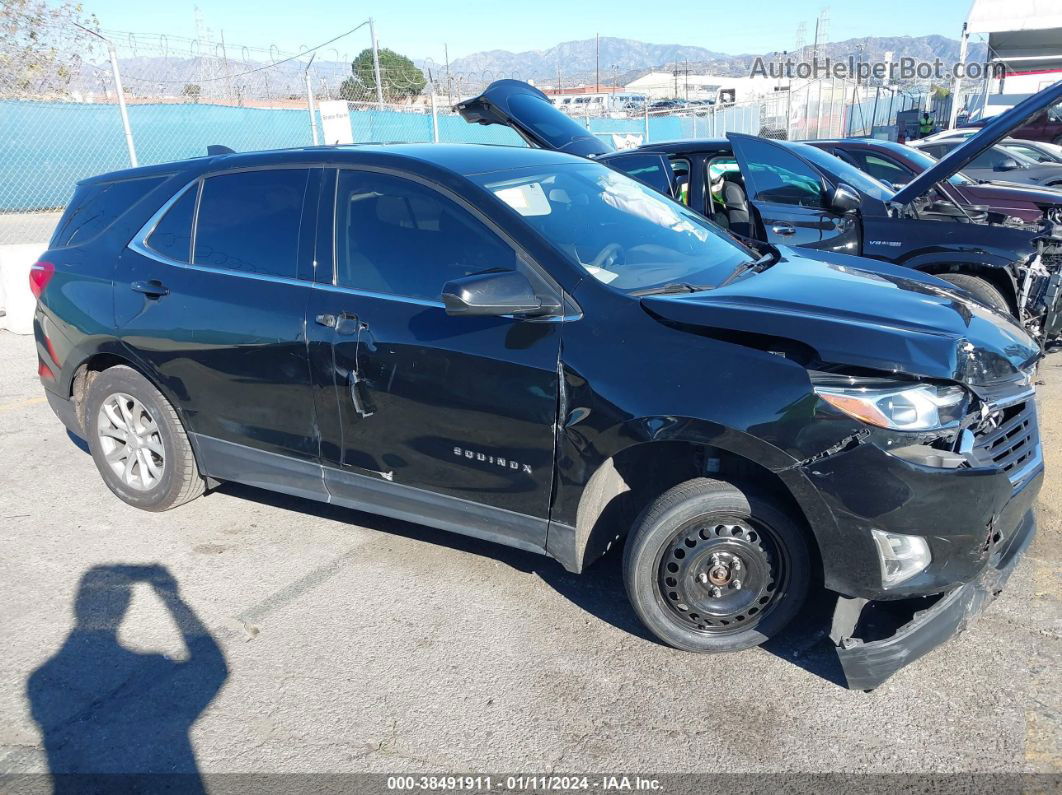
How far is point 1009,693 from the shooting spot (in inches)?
110

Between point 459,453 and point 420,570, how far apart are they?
0.79 metres

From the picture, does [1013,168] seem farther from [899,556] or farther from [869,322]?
[899,556]

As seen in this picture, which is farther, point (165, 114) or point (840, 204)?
point (165, 114)

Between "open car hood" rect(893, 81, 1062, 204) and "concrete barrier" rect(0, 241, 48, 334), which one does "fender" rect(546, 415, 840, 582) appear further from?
"concrete barrier" rect(0, 241, 48, 334)

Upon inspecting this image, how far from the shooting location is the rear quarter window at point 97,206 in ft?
14.1

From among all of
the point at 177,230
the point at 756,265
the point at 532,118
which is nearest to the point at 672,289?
the point at 756,265

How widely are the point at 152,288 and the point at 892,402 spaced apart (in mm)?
3344

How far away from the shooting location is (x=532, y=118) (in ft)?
22.9

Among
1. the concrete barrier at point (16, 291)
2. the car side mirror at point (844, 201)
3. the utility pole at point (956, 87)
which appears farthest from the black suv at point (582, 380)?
the utility pole at point (956, 87)

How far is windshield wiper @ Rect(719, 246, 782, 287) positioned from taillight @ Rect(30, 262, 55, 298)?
357cm

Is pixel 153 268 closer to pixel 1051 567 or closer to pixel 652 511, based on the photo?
pixel 652 511

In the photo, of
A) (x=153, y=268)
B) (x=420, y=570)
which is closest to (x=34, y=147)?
(x=153, y=268)

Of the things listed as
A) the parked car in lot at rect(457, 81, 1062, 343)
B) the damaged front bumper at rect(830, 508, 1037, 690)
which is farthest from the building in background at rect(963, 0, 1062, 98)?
the damaged front bumper at rect(830, 508, 1037, 690)

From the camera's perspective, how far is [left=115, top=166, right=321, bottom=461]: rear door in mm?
3633
